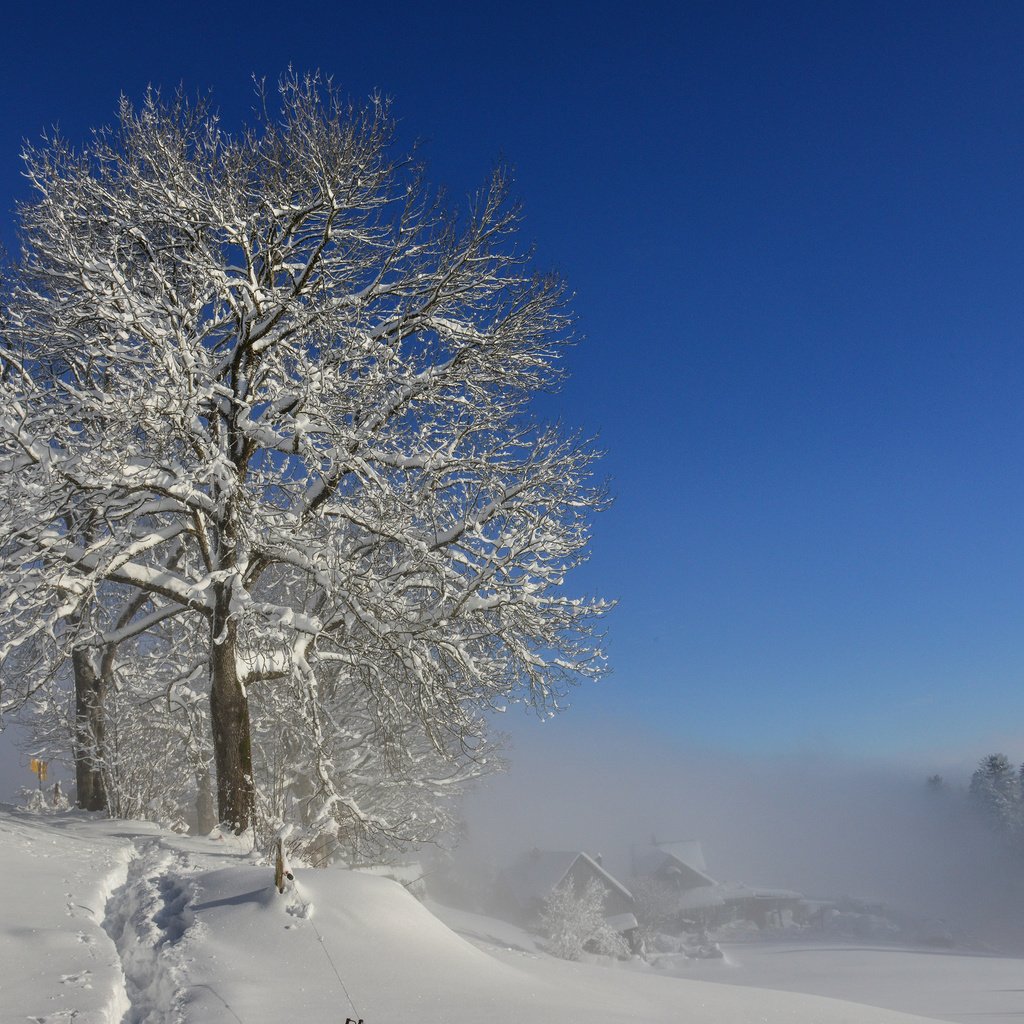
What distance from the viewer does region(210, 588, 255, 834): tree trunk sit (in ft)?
31.8

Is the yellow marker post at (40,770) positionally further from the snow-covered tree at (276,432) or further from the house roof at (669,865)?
the house roof at (669,865)

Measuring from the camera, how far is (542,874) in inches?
2323

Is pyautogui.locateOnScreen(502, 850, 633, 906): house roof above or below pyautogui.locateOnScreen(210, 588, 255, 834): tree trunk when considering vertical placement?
below

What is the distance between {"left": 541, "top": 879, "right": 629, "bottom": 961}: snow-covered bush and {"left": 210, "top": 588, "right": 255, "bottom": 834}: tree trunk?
39.2 meters

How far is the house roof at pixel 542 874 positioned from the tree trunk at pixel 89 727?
1798 inches

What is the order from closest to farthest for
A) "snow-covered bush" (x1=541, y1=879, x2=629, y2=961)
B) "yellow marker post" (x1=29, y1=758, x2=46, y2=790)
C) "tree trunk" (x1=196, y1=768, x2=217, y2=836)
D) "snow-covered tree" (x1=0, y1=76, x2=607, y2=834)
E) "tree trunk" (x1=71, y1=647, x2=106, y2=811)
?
"snow-covered tree" (x1=0, y1=76, x2=607, y2=834)
"tree trunk" (x1=71, y1=647, x2=106, y2=811)
"tree trunk" (x1=196, y1=768, x2=217, y2=836)
"yellow marker post" (x1=29, y1=758, x2=46, y2=790)
"snow-covered bush" (x1=541, y1=879, x2=629, y2=961)

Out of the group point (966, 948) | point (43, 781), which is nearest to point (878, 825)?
point (966, 948)

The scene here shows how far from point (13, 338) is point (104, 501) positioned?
281 centimetres

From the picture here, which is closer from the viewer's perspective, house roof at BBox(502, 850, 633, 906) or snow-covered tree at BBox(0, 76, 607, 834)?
snow-covered tree at BBox(0, 76, 607, 834)

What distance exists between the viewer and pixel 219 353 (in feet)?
33.7

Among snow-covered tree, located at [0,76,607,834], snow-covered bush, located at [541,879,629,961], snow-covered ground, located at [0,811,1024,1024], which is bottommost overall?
snow-covered bush, located at [541,879,629,961]

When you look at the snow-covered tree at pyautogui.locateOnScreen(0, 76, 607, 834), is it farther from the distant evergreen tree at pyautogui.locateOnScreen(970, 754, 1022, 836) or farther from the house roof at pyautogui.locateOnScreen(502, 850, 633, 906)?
the distant evergreen tree at pyautogui.locateOnScreen(970, 754, 1022, 836)

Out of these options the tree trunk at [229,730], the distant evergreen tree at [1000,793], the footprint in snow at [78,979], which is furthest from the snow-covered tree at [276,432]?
the distant evergreen tree at [1000,793]

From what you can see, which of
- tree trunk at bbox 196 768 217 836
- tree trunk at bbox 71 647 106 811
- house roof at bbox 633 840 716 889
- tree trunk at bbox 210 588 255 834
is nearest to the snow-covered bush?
house roof at bbox 633 840 716 889
